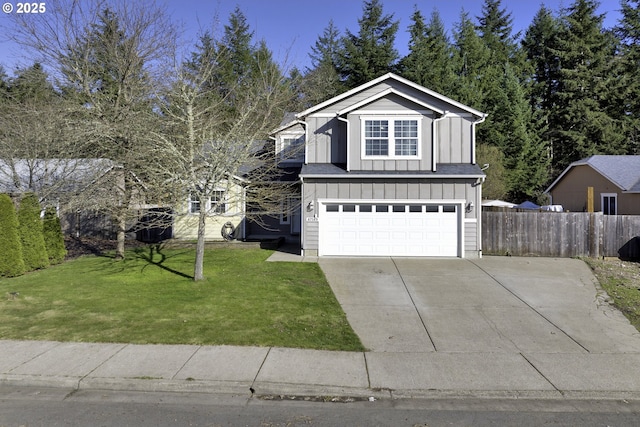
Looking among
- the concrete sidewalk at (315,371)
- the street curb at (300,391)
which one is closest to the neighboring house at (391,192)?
the concrete sidewalk at (315,371)

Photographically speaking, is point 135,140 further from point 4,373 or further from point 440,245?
point 440,245

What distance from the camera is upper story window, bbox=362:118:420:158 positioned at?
49.3ft

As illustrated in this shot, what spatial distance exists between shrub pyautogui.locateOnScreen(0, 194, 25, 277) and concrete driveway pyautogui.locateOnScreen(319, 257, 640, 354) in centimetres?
900

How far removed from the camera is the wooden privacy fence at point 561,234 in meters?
15.0

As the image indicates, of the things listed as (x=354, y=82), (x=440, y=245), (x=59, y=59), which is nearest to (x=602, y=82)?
(x=354, y=82)

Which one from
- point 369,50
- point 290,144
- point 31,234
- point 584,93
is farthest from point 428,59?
point 31,234

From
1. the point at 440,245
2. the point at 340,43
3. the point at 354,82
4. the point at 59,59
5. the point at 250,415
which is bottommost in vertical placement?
the point at 250,415

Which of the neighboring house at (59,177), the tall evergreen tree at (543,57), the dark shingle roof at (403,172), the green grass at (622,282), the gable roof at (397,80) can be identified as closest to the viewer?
the green grass at (622,282)

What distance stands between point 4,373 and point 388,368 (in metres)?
5.20

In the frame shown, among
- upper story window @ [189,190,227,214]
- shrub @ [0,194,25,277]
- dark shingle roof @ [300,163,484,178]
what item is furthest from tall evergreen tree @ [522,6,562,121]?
shrub @ [0,194,25,277]

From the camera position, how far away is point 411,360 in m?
6.22

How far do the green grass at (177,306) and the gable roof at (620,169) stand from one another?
55.7ft

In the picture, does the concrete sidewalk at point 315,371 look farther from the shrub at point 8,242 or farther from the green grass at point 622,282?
the shrub at point 8,242

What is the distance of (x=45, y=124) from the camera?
14320 mm
